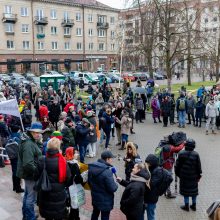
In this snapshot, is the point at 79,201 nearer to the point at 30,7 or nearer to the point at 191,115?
the point at 191,115

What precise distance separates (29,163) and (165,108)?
11.5m

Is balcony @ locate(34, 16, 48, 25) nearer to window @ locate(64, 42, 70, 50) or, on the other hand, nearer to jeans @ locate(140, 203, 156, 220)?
window @ locate(64, 42, 70, 50)

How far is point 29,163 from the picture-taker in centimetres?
593

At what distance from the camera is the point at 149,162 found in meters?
6.24

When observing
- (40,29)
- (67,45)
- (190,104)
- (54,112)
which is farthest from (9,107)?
(67,45)

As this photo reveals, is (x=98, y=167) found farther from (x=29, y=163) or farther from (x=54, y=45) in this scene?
(x=54, y=45)

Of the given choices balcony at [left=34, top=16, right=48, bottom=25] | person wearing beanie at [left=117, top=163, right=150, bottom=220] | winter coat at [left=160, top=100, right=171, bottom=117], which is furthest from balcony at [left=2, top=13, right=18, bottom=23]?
person wearing beanie at [left=117, top=163, right=150, bottom=220]

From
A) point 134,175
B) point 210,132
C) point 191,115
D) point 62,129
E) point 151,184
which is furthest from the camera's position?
point 191,115

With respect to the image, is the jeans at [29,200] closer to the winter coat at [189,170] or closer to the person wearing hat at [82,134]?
the winter coat at [189,170]

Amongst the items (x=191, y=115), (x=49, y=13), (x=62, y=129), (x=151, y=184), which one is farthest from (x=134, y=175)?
(x=49, y=13)

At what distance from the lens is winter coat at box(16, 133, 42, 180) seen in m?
5.93

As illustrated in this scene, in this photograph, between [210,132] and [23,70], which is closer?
→ [210,132]

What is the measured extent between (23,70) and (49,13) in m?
11.9

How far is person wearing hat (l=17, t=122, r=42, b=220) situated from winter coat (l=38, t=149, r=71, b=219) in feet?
0.86
